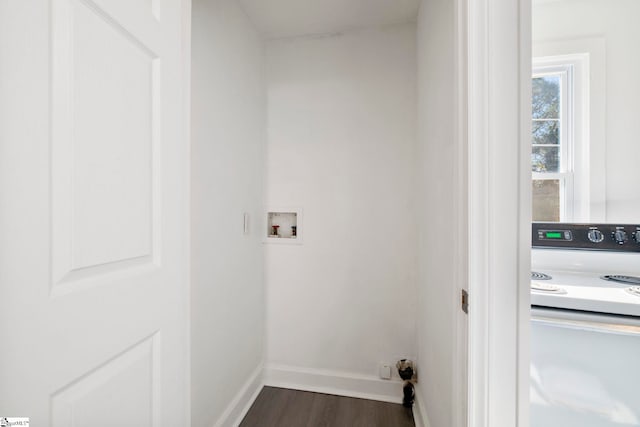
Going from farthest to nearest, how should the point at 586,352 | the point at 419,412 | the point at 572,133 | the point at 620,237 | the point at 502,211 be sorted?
the point at 572,133 < the point at 419,412 < the point at 620,237 < the point at 586,352 < the point at 502,211

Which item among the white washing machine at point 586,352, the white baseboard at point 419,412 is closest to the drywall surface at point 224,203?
the white baseboard at point 419,412

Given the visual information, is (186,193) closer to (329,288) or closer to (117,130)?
(117,130)

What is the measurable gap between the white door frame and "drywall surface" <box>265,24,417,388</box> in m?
1.05

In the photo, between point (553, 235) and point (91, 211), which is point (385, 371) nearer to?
A: point (553, 235)

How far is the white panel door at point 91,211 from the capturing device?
481mm

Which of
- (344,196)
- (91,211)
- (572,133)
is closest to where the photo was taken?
(91,211)

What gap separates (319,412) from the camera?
1.70 m

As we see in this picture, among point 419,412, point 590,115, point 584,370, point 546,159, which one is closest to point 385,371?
point 419,412

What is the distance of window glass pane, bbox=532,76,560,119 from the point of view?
1732 millimetres

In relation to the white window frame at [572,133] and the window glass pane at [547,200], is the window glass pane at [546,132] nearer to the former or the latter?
the white window frame at [572,133]

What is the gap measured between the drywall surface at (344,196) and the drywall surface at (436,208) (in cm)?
17

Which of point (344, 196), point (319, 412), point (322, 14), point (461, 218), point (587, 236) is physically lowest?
point (319, 412)

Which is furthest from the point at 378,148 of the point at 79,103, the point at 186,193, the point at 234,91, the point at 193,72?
the point at 79,103

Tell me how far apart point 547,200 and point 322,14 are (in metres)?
1.78
